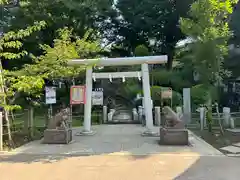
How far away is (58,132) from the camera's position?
10.8 m

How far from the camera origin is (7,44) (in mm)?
10352

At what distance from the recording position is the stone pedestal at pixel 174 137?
406 inches

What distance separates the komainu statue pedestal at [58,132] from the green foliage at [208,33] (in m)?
7.39

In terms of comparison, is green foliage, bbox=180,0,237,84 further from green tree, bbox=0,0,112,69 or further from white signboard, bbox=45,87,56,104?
green tree, bbox=0,0,112,69

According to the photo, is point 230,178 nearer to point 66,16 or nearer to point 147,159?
point 147,159

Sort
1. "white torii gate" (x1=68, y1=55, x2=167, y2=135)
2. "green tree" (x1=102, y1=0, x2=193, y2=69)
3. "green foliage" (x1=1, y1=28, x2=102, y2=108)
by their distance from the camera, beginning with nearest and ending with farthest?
1. "green foliage" (x1=1, y1=28, x2=102, y2=108)
2. "white torii gate" (x1=68, y1=55, x2=167, y2=135)
3. "green tree" (x1=102, y1=0, x2=193, y2=69)

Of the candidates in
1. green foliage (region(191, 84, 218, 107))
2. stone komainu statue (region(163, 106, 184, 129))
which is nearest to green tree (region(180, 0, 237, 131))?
green foliage (region(191, 84, 218, 107))

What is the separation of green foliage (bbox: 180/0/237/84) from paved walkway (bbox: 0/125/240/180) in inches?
210

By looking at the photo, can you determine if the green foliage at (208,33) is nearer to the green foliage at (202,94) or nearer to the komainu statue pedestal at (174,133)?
the green foliage at (202,94)

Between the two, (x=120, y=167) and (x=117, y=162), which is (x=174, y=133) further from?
(x=120, y=167)

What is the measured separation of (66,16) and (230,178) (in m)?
17.4

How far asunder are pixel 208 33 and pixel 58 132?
25.7 feet

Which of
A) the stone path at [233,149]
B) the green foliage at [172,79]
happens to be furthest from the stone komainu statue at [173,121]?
the green foliage at [172,79]

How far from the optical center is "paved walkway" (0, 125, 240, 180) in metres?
6.60
